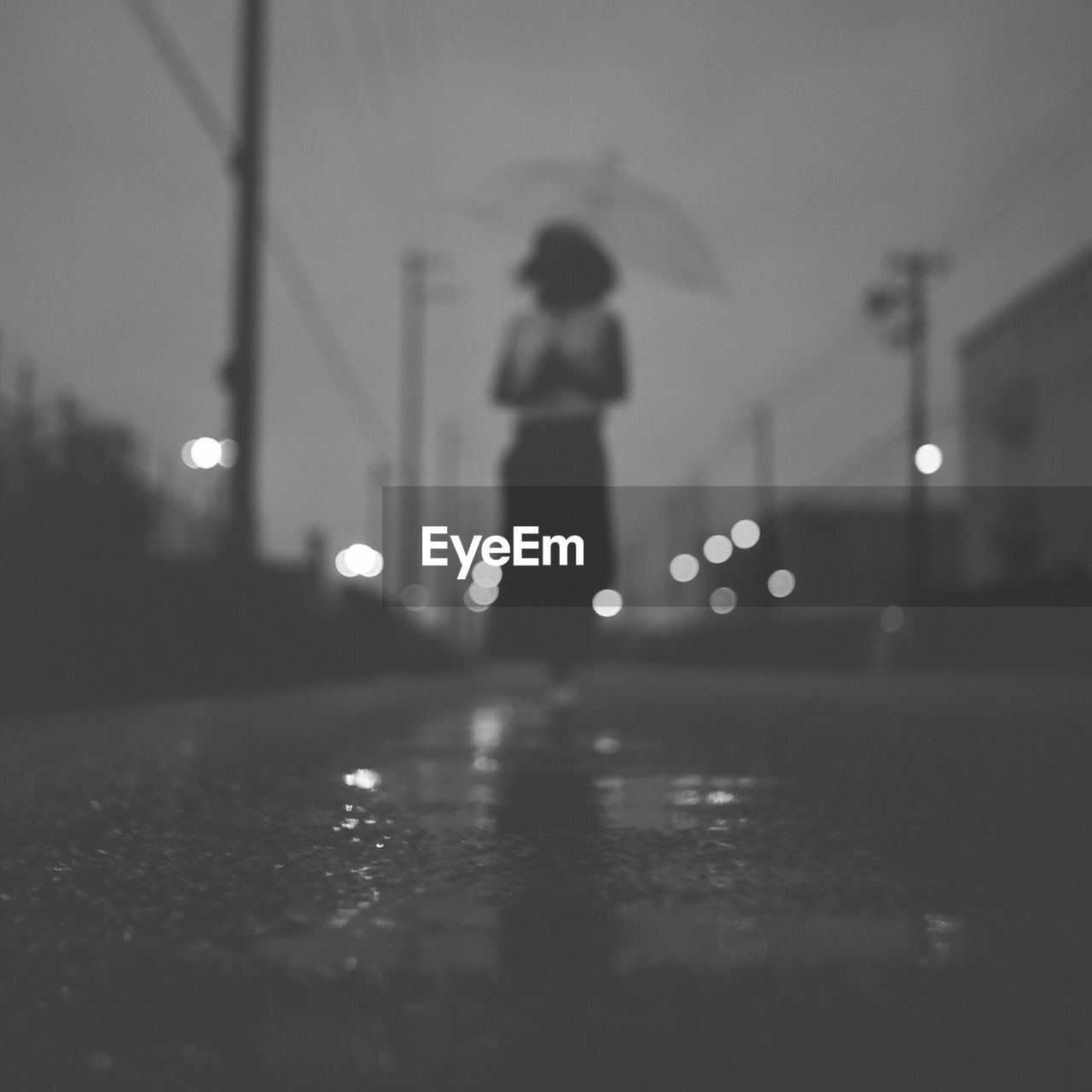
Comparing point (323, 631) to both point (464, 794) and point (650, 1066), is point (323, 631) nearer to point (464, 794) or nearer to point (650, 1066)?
point (464, 794)

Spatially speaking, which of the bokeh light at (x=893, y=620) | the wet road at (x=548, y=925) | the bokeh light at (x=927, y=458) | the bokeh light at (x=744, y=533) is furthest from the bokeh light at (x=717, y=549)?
the wet road at (x=548, y=925)

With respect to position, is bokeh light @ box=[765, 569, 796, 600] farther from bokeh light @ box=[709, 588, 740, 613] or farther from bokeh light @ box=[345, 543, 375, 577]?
bokeh light @ box=[345, 543, 375, 577]

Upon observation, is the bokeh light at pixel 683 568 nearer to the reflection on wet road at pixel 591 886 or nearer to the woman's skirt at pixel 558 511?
the woman's skirt at pixel 558 511

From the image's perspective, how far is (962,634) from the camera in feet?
103

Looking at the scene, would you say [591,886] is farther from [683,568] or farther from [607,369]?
[683,568]

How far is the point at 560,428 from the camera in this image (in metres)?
7.75

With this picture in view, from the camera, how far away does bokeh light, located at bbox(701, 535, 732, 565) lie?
114750mm

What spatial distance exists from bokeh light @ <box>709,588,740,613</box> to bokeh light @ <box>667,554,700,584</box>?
25.7 feet

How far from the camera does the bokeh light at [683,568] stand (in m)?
121

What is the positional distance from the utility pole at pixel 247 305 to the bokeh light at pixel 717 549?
98.1 meters

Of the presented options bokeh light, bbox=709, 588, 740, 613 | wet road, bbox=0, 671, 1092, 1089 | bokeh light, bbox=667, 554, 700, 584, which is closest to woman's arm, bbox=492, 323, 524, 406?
wet road, bbox=0, 671, 1092, 1089

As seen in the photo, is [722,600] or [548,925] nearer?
[548,925]

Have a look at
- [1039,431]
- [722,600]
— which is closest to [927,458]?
[1039,431]

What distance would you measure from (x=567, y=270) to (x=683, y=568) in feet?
387
